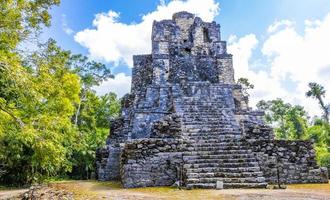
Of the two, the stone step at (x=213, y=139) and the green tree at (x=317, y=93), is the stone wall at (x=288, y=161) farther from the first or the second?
the green tree at (x=317, y=93)

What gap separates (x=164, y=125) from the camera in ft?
30.3

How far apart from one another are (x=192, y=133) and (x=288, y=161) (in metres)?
2.66

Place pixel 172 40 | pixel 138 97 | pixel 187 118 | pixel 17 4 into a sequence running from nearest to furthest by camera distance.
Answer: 1. pixel 17 4
2. pixel 187 118
3. pixel 138 97
4. pixel 172 40

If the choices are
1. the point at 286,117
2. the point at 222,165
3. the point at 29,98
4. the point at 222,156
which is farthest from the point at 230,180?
the point at 286,117

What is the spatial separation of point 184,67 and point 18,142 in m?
7.68

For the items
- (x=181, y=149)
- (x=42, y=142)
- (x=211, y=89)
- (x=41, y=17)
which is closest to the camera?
(x=42, y=142)

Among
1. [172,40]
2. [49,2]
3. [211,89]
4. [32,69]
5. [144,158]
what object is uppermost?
[172,40]

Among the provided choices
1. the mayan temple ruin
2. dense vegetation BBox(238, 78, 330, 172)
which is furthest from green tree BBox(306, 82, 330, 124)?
the mayan temple ruin

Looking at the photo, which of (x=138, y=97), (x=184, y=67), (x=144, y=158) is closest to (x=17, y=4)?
(x=144, y=158)

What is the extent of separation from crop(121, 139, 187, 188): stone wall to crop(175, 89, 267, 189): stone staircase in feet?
1.07

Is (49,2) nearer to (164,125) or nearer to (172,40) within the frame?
(164,125)

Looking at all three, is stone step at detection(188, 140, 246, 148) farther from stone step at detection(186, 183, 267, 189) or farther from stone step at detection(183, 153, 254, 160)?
stone step at detection(186, 183, 267, 189)

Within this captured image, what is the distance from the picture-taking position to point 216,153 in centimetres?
798

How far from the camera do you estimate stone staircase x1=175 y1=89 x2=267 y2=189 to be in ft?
23.0
